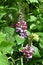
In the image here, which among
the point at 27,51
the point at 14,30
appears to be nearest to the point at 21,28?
the point at 14,30

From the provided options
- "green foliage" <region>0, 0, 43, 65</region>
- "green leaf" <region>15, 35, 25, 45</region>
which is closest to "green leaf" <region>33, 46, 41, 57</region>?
"green foliage" <region>0, 0, 43, 65</region>

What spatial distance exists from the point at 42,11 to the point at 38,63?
1.78 ft

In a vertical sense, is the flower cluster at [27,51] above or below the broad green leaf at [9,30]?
below

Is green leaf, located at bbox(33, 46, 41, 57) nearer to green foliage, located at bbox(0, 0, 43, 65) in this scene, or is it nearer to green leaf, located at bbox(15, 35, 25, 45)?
green foliage, located at bbox(0, 0, 43, 65)

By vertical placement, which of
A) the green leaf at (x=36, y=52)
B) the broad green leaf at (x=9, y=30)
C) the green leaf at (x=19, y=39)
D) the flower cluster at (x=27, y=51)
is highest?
the broad green leaf at (x=9, y=30)

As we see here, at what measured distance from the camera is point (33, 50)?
165cm

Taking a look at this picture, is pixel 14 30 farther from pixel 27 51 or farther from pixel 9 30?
pixel 27 51

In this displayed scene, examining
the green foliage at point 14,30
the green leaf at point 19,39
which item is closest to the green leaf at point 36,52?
the green foliage at point 14,30

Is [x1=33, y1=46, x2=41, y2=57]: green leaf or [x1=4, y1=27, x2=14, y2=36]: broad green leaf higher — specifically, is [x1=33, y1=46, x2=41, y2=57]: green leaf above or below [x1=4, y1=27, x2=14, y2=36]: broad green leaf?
below

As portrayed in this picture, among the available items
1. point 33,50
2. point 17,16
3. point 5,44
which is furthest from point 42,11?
point 5,44

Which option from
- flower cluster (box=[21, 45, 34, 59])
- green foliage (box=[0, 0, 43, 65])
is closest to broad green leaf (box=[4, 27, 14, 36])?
green foliage (box=[0, 0, 43, 65])

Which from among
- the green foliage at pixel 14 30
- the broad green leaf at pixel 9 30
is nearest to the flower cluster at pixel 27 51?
the green foliage at pixel 14 30

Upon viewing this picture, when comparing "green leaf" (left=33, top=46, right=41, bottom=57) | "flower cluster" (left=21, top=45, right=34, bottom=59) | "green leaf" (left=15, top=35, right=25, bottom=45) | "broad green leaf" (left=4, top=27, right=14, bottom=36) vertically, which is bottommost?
"green leaf" (left=33, top=46, right=41, bottom=57)

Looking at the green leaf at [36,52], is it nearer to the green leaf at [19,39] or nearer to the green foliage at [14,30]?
the green foliage at [14,30]
